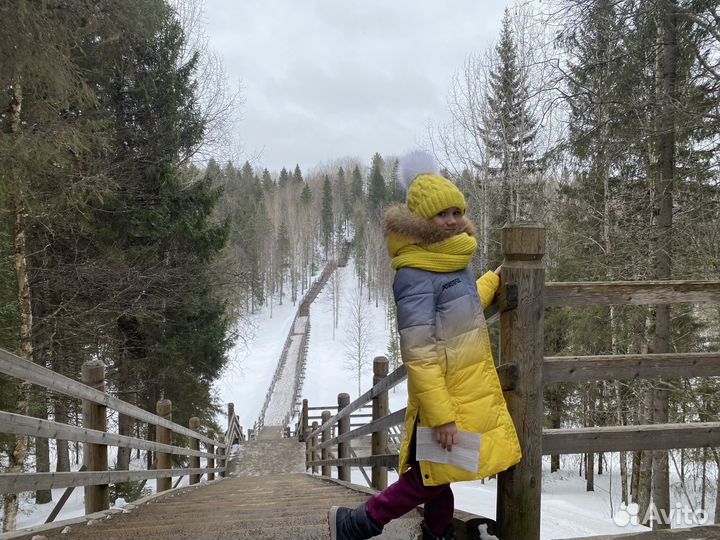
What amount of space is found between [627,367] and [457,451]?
1.03 meters

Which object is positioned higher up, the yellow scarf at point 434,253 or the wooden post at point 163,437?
the yellow scarf at point 434,253

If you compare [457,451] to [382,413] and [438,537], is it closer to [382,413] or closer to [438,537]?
[438,537]

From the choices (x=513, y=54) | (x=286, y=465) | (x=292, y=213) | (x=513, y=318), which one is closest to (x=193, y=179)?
(x=286, y=465)

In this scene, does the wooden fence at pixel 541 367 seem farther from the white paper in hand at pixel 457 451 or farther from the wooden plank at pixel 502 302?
the white paper in hand at pixel 457 451

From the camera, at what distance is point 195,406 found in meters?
13.9

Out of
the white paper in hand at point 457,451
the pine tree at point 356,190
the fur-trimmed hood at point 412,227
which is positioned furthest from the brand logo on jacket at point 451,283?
the pine tree at point 356,190

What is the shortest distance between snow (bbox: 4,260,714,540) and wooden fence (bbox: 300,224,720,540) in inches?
11.6

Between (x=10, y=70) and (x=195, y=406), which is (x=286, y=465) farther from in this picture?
(x=10, y=70)

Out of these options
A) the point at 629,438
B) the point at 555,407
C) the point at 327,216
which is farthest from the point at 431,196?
the point at 327,216

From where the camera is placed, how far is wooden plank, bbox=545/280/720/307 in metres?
2.22

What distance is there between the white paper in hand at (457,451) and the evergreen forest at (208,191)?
5.26 feet

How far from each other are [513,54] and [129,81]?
11753 millimetres

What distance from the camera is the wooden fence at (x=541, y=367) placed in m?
2.15

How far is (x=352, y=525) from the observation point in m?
2.18
